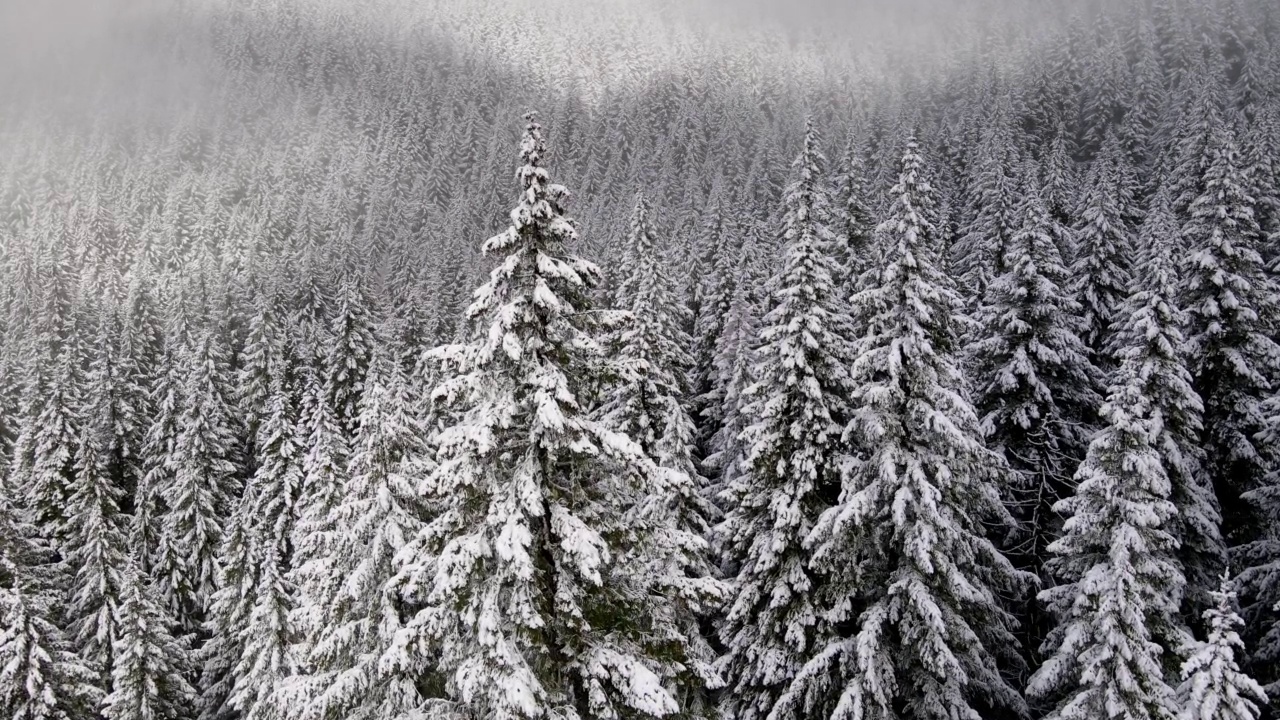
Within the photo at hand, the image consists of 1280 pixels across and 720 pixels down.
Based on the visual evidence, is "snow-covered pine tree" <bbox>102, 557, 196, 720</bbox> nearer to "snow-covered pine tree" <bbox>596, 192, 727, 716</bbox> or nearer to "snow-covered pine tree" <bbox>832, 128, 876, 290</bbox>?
"snow-covered pine tree" <bbox>596, 192, 727, 716</bbox>

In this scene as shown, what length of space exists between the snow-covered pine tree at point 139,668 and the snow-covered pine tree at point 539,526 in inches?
871

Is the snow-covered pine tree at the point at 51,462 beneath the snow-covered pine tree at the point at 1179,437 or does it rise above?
beneath

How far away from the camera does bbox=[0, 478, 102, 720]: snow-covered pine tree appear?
76.9ft

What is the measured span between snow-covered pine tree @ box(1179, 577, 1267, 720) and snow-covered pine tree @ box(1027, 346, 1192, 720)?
1.82 feet

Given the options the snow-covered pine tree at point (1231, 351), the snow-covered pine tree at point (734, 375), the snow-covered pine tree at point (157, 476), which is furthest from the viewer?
the snow-covered pine tree at point (157, 476)

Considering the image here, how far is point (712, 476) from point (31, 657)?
76.3 ft

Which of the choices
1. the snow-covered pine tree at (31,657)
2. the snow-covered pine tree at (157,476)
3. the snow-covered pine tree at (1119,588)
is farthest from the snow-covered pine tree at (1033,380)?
the snow-covered pine tree at (157,476)

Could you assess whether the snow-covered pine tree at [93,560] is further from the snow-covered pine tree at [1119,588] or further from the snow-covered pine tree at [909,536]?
the snow-covered pine tree at [1119,588]

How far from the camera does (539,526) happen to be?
Result: 902 cm

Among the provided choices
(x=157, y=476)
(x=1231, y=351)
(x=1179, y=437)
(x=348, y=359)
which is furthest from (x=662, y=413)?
(x=157, y=476)

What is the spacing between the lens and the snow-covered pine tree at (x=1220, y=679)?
1197 cm

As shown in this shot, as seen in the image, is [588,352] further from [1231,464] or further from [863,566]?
[1231,464]

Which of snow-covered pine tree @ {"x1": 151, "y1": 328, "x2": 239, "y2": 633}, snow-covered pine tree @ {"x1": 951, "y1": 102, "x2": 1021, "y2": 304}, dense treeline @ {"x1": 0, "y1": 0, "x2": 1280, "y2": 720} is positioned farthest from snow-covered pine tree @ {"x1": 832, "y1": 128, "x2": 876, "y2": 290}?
snow-covered pine tree @ {"x1": 151, "y1": 328, "x2": 239, "y2": 633}

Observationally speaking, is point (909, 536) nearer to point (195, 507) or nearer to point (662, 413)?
point (662, 413)
